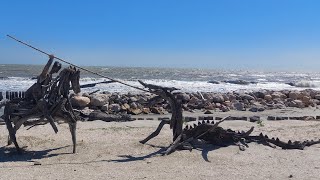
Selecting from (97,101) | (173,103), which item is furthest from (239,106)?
(173,103)

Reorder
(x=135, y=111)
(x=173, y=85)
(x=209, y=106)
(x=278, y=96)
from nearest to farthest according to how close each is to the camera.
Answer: (x=135, y=111)
(x=209, y=106)
(x=278, y=96)
(x=173, y=85)

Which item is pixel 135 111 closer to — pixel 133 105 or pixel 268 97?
pixel 133 105

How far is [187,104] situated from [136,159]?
11.8 metres

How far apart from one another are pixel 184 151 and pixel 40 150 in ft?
10.4

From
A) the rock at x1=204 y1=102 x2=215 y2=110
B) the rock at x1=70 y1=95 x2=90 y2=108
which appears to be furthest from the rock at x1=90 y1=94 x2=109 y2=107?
the rock at x1=204 y1=102 x2=215 y2=110

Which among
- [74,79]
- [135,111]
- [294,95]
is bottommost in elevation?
[135,111]

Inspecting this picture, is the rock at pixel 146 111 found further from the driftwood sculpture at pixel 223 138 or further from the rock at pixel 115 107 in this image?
the driftwood sculpture at pixel 223 138

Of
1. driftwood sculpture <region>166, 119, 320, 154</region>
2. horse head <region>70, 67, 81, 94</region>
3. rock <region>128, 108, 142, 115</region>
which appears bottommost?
rock <region>128, 108, 142, 115</region>

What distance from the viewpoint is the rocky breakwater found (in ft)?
57.6

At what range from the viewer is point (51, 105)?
862 centimetres

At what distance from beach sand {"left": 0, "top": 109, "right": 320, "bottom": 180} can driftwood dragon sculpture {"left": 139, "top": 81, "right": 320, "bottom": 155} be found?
8.5 inches

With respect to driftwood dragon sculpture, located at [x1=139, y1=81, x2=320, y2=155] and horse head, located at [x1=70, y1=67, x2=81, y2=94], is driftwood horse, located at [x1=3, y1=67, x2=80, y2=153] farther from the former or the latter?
driftwood dragon sculpture, located at [x1=139, y1=81, x2=320, y2=155]

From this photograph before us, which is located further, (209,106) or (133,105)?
(209,106)

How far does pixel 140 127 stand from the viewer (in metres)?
12.7
